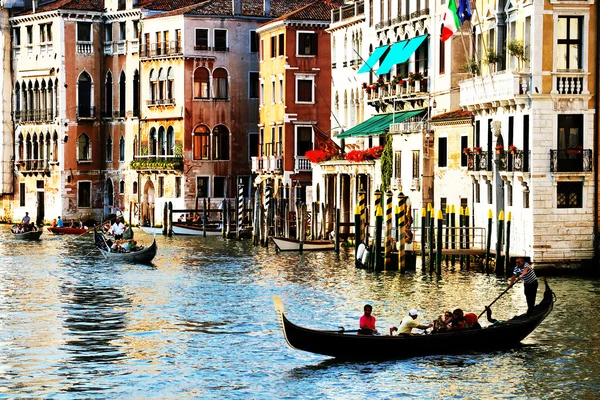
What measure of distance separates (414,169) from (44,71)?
29748mm

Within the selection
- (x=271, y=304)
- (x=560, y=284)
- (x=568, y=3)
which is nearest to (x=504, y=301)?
(x=560, y=284)

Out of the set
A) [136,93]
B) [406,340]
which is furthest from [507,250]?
[136,93]

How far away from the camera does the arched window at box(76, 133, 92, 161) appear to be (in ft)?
226

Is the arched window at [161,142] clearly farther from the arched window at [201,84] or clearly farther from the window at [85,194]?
the window at [85,194]

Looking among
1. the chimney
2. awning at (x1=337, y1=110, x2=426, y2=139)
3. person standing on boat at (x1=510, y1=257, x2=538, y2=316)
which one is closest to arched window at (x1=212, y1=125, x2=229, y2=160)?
the chimney

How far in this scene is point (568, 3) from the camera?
35.0 meters

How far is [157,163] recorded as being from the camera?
6469 centimetres

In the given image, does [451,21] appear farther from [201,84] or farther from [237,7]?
[201,84]

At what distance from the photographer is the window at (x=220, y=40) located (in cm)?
6384

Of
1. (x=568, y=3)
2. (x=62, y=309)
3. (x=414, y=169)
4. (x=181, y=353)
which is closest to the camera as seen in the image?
(x=181, y=353)

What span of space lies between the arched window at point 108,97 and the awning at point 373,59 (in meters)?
22.5

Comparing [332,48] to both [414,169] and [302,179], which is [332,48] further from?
[414,169]

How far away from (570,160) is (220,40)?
3084 centimetres

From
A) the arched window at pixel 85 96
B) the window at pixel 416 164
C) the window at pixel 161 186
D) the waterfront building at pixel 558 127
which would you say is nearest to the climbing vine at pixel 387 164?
the window at pixel 416 164
